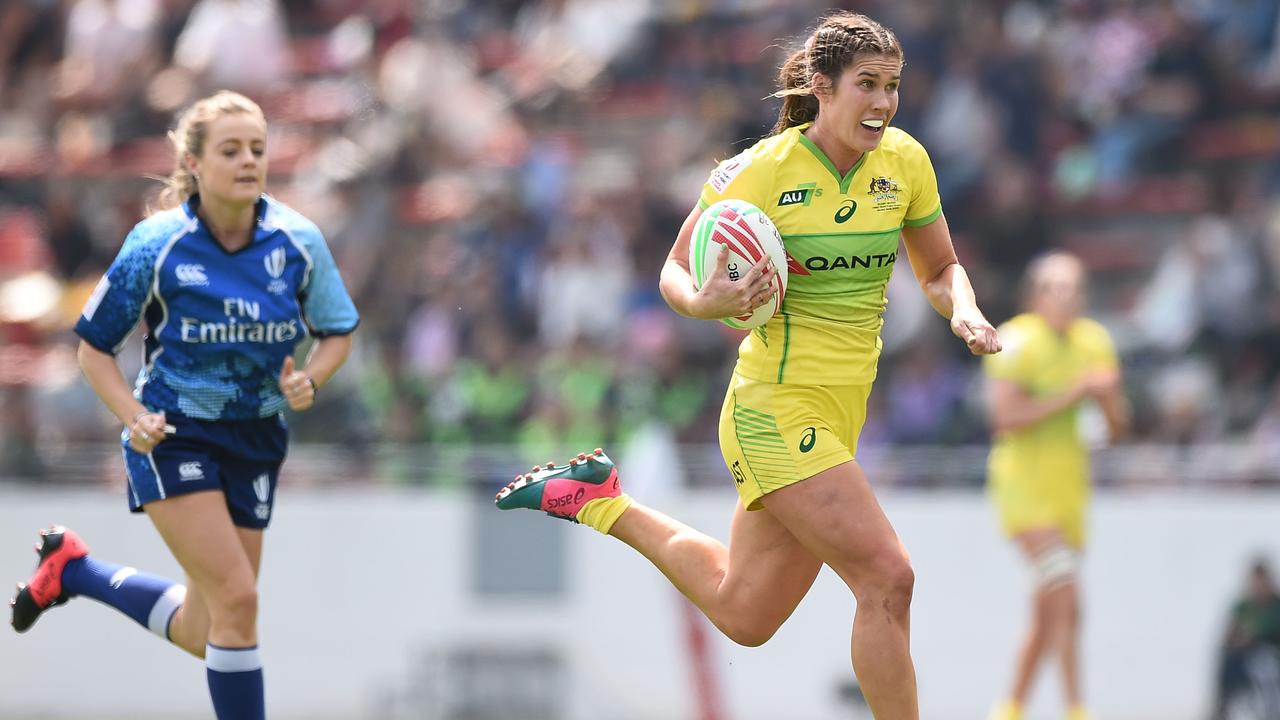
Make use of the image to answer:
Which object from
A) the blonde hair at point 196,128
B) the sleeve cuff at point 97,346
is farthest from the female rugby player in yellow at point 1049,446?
the sleeve cuff at point 97,346

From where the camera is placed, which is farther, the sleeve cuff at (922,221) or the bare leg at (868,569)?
the sleeve cuff at (922,221)

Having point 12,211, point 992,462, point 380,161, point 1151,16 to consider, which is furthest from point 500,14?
point 992,462

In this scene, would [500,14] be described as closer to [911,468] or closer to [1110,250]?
[1110,250]

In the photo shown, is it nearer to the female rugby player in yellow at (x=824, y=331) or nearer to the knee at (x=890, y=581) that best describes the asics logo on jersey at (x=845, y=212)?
the female rugby player in yellow at (x=824, y=331)

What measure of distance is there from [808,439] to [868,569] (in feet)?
1.48

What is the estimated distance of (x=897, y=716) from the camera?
18.3ft

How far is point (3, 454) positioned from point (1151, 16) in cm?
875

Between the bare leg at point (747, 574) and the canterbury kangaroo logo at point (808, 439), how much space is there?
0.35 m

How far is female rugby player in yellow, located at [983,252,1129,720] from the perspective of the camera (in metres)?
9.49

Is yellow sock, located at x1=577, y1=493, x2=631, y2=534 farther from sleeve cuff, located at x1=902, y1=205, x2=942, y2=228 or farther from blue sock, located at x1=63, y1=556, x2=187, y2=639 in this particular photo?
blue sock, located at x1=63, y1=556, x2=187, y2=639

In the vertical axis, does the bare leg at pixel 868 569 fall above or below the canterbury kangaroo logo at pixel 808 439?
below

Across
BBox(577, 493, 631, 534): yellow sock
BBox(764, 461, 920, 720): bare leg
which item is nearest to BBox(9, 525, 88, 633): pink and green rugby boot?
BBox(577, 493, 631, 534): yellow sock

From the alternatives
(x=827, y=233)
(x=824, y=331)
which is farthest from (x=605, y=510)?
(x=827, y=233)

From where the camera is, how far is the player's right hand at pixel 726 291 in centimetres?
528
